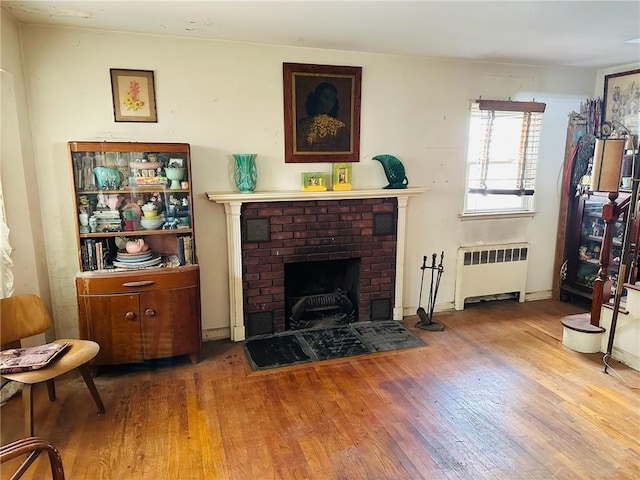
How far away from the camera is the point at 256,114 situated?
353cm

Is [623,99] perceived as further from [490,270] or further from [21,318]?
[21,318]

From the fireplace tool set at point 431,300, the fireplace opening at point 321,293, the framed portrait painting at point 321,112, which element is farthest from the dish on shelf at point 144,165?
the fireplace tool set at point 431,300

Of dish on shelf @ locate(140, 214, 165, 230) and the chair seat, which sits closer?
the chair seat

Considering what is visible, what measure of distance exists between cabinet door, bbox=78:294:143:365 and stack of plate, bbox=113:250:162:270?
0.24m

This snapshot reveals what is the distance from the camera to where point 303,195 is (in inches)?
142

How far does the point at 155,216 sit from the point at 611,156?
3372mm

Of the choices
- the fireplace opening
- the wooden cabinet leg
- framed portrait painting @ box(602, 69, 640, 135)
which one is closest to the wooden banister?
framed portrait painting @ box(602, 69, 640, 135)

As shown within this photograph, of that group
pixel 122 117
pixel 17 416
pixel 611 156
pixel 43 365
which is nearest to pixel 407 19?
pixel 611 156

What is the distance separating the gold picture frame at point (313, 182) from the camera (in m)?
3.71

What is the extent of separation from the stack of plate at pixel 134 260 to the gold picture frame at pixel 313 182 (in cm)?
133

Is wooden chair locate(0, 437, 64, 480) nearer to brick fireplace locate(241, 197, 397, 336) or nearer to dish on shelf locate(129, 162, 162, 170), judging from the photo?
dish on shelf locate(129, 162, 162, 170)

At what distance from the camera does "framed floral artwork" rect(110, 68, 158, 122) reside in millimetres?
3174

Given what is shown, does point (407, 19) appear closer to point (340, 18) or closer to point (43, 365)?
point (340, 18)

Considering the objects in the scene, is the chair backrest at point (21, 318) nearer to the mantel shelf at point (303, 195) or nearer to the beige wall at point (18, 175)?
the beige wall at point (18, 175)
